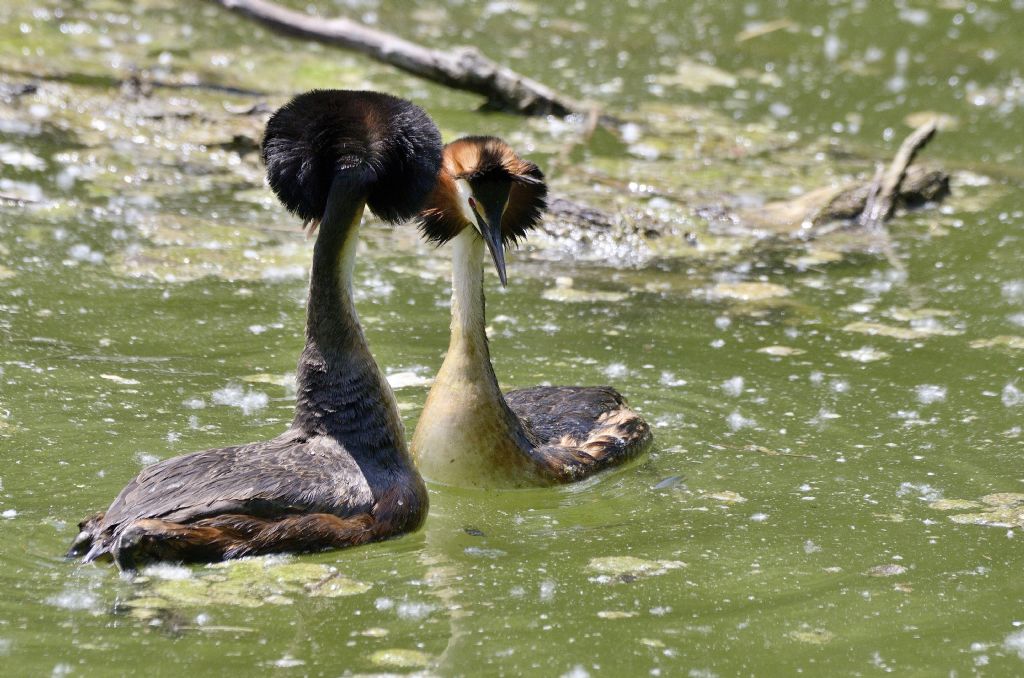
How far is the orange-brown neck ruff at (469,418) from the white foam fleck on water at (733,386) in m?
1.50

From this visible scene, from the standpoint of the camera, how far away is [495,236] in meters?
6.76

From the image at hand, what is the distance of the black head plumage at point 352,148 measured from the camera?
19.3 feet

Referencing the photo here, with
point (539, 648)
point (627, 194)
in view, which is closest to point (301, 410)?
point (539, 648)

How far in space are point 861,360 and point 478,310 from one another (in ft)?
8.72

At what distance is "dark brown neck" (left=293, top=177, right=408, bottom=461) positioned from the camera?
6082 mm

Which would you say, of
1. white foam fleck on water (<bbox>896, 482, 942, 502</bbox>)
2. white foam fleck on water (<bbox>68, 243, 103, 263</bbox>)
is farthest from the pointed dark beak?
white foam fleck on water (<bbox>68, 243, 103, 263</bbox>)

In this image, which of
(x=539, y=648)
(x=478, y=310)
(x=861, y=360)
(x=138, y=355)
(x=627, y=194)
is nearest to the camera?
(x=539, y=648)

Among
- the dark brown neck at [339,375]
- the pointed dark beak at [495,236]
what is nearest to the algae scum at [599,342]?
the dark brown neck at [339,375]

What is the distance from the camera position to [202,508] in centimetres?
546

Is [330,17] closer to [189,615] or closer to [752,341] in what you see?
[752,341]

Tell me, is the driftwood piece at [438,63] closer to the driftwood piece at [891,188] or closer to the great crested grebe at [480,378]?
the driftwood piece at [891,188]

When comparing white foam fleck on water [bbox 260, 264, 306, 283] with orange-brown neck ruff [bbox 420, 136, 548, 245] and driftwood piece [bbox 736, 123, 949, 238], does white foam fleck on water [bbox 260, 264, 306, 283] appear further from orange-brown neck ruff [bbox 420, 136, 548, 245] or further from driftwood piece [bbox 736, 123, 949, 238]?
driftwood piece [bbox 736, 123, 949, 238]

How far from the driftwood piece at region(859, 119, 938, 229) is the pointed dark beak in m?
5.30

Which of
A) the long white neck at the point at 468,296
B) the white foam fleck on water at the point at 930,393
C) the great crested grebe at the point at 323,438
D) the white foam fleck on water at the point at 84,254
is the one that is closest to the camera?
the great crested grebe at the point at 323,438
